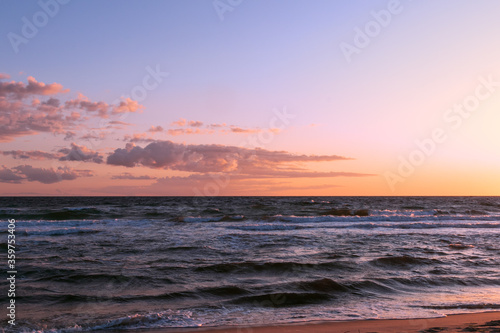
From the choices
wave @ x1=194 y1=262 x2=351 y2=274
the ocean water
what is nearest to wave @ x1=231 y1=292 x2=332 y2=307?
the ocean water

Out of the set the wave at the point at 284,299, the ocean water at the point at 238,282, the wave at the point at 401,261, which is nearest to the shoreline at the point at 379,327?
the ocean water at the point at 238,282

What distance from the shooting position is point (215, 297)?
9.53 m

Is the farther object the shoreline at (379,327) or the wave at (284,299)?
the wave at (284,299)

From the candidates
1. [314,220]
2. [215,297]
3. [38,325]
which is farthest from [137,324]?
[314,220]

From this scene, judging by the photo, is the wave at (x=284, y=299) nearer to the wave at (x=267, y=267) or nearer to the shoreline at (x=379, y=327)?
the shoreline at (x=379, y=327)

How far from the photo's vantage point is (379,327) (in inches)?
281

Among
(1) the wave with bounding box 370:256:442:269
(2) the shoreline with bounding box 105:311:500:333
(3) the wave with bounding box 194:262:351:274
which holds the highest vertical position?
(2) the shoreline with bounding box 105:311:500:333

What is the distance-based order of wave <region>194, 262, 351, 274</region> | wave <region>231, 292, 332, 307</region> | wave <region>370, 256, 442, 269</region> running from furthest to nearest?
wave <region>370, 256, 442, 269</region>, wave <region>194, 262, 351, 274</region>, wave <region>231, 292, 332, 307</region>

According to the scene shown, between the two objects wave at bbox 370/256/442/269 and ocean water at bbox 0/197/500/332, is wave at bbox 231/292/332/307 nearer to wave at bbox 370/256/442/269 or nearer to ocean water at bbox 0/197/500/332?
ocean water at bbox 0/197/500/332

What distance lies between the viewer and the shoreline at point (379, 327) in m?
6.93

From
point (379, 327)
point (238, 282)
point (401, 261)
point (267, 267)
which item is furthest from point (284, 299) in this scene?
point (401, 261)

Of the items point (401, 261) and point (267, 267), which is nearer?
point (267, 267)

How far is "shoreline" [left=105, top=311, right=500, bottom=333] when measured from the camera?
6926 mm

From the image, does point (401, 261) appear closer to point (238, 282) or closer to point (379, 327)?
point (238, 282)
